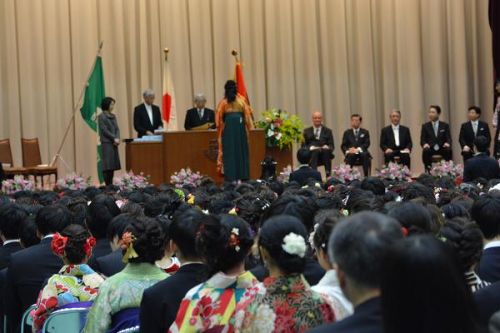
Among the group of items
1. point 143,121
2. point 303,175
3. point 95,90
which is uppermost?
point 95,90

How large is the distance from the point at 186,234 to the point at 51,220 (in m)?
1.65

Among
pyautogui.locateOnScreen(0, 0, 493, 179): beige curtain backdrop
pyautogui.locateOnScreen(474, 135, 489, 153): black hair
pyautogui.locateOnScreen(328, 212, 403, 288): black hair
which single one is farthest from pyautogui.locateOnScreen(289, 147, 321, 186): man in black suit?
pyautogui.locateOnScreen(0, 0, 493, 179): beige curtain backdrop

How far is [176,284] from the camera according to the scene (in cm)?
308

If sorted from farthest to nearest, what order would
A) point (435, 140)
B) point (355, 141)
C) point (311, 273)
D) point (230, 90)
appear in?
point (355, 141) < point (435, 140) < point (230, 90) < point (311, 273)

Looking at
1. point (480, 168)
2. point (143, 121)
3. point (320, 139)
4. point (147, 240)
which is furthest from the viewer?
point (320, 139)

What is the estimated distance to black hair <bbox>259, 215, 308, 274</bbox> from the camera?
8.38 feet

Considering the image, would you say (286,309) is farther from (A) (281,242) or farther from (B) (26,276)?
(B) (26,276)

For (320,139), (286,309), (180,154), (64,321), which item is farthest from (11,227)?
(320,139)

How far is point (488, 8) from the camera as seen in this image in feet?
53.3

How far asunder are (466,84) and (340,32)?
2.36 meters

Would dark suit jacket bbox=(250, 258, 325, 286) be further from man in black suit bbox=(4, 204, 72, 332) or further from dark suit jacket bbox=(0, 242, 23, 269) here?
dark suit jacket bbox=(0, 242, 23, 269)

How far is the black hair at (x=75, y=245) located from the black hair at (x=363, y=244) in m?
1.98

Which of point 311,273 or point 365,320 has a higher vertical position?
point 365,320

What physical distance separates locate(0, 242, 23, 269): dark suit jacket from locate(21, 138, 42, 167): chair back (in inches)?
381
